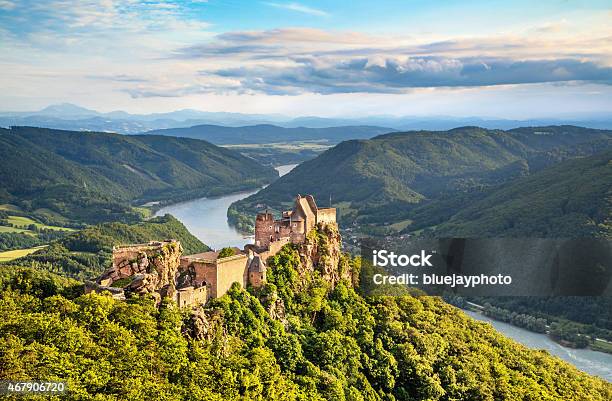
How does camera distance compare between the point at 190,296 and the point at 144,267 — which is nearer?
the point at 190,296

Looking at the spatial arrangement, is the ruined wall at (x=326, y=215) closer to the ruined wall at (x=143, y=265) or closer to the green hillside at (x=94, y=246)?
the ruined wall at (x=143, y=265)

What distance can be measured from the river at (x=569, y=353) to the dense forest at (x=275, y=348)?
74.8 feet

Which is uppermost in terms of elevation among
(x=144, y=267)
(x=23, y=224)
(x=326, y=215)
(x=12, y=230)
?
(x=326, y=215)

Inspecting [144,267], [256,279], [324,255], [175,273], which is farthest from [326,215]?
[144,267]

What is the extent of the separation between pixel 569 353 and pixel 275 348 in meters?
59.7

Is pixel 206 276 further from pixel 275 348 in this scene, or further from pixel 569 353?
pixel 569 353

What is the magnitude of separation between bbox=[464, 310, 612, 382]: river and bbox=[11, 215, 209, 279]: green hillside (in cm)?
5716

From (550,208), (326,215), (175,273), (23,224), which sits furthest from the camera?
(23,224)

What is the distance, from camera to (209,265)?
141ft

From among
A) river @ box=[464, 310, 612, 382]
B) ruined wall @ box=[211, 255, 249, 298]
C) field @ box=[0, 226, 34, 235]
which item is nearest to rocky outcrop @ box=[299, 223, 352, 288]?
ruined wall @ box=[211, 255, 249, 298]

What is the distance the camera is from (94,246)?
12694cm

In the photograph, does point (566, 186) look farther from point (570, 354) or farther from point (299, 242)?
point (299, 242)

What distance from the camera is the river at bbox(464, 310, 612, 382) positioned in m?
83.0

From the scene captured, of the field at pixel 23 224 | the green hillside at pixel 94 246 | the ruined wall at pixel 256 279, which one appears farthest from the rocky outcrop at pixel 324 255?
the field at pixel 23 224
